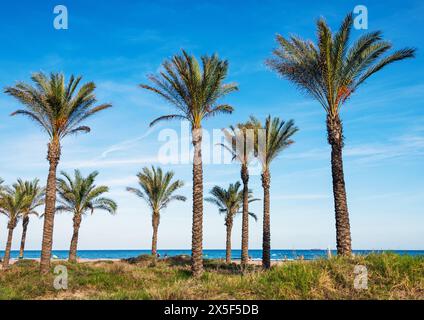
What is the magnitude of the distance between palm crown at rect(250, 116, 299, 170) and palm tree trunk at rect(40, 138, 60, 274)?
13948mm

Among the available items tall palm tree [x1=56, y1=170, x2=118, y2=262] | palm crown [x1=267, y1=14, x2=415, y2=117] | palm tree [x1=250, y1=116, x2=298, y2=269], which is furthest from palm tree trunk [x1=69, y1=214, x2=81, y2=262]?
palm crown [x1=267, y1=14, x2=415, y2=117]

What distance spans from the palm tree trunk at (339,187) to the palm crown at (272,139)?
34.4ft

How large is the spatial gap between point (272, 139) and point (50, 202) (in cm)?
1529

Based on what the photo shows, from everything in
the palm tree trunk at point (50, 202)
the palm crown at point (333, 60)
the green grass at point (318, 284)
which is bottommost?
the green grass at point (318, 284)

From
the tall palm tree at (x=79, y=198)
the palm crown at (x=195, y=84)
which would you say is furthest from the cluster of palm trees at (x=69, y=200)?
the palm crown at (x=195, y=84)

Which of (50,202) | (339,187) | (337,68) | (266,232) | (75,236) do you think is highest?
(337,68)

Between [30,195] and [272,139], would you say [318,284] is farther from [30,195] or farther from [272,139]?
[30,195]

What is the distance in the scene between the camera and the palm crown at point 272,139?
27.0 meters

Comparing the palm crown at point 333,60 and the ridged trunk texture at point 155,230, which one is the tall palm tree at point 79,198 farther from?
the palm crown at point 333,60

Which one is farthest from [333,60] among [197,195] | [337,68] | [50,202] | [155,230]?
[155,230]

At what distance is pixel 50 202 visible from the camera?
817 inches

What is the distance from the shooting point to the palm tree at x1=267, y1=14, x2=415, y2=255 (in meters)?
15.4
